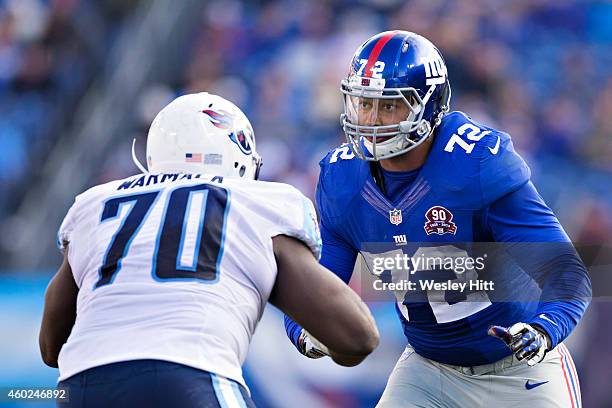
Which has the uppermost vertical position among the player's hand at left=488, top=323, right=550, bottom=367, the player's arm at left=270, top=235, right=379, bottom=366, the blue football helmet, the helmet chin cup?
the blue football helmet

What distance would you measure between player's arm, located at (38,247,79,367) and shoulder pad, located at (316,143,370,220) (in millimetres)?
1336

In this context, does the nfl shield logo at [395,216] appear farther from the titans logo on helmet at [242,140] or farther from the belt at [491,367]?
the titans logo on helmet at [242,140]

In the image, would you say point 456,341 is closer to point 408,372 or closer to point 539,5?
point 408,372

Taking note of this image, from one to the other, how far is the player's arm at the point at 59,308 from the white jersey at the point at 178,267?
0.09 m

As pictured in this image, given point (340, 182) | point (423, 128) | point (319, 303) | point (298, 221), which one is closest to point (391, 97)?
point (423, 128)

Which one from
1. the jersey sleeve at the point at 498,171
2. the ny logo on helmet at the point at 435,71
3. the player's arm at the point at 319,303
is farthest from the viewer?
the ny logo on helmet at the point at 435,71

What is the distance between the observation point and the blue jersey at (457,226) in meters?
3.55

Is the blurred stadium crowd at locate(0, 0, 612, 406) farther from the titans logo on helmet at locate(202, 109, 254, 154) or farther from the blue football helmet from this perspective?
the titans logo on helmet at locate(202, 109, 254, 154)

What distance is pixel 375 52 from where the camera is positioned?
382 centimetres

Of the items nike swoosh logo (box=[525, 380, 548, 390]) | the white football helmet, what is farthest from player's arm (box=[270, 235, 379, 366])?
nike swoosh logo (box=[525, 380, 548, 390])

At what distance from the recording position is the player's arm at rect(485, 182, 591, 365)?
3.45 meters

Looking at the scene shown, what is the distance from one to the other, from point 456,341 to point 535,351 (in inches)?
22.6

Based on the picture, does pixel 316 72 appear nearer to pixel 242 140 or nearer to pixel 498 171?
pixel 498 171

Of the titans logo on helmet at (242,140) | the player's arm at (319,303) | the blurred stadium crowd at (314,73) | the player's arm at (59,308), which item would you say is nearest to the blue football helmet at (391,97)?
the titans logo on helmet at (242,140)
